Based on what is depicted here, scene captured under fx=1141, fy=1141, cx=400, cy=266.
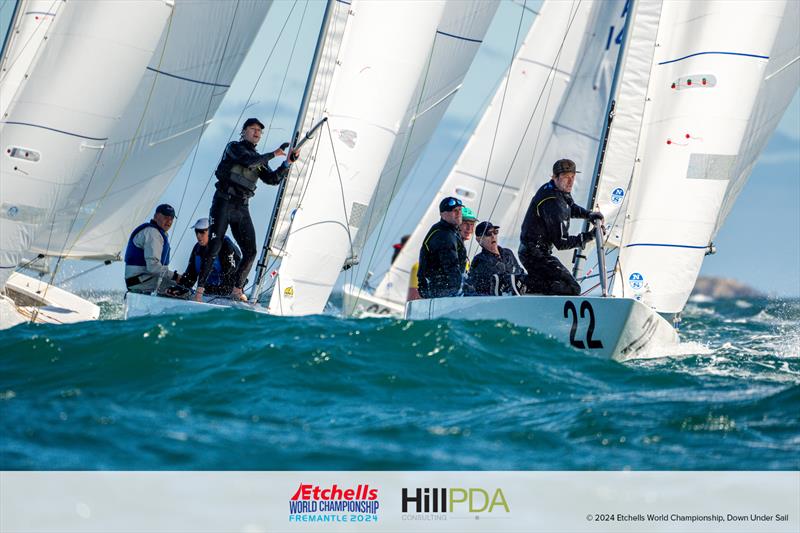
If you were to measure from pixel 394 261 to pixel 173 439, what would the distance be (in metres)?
11.9

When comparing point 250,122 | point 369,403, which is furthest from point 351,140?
point 369,403

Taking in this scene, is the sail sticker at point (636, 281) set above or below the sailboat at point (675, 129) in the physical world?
below

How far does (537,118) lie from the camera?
14570mm

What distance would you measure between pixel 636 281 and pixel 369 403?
191 inches

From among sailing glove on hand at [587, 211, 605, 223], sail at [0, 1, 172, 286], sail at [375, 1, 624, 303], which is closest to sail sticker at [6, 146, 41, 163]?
sail at [0, 1, 172, 286]

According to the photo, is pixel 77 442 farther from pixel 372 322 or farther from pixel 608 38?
pixel 608 38

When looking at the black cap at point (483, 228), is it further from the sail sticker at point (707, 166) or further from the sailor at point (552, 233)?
the sail sticker at point (707, 166)

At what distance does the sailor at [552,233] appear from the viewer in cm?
791

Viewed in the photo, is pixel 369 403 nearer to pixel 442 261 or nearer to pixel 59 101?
pixel 442 261

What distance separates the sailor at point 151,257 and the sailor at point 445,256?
2.06 m
